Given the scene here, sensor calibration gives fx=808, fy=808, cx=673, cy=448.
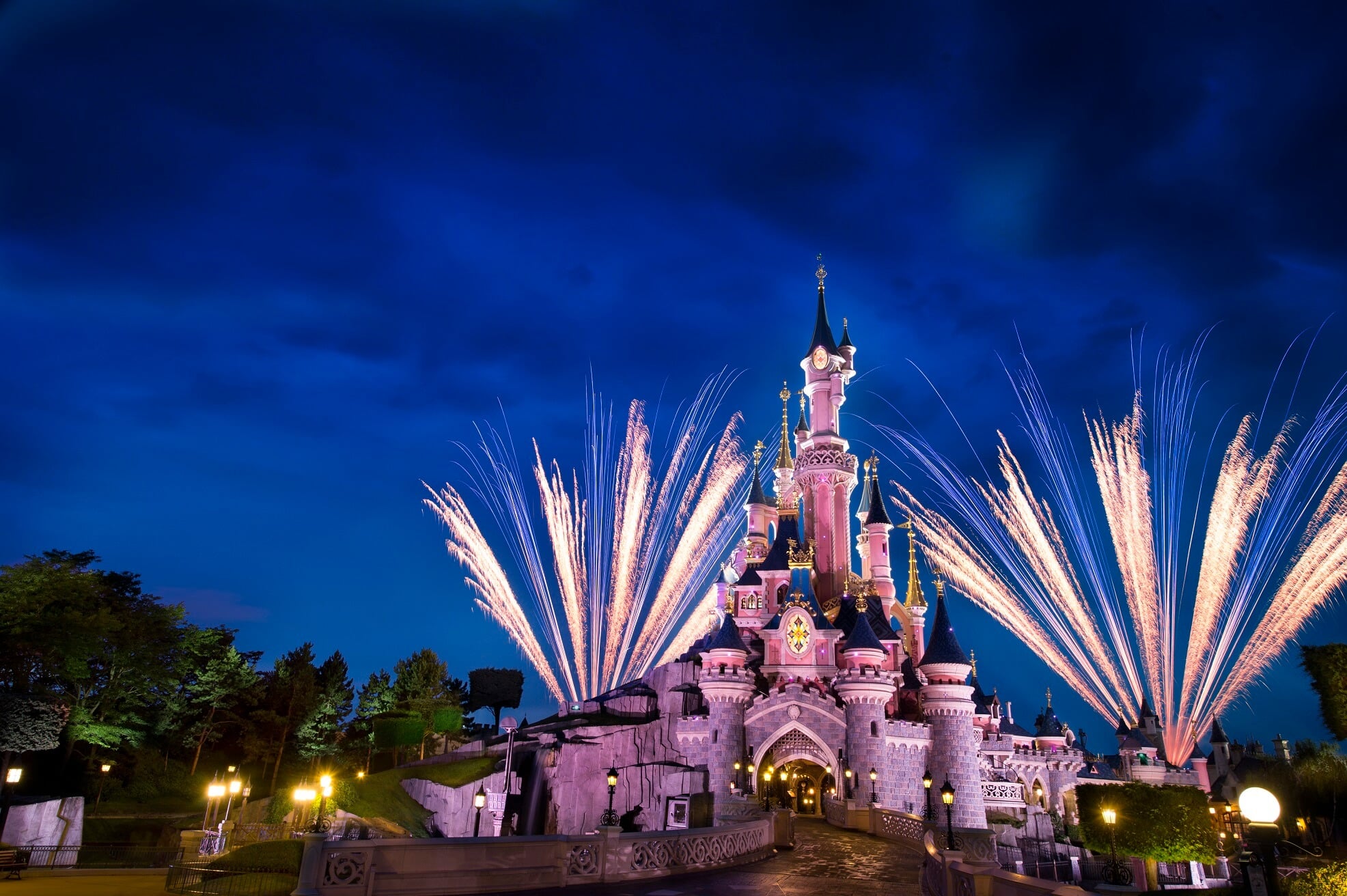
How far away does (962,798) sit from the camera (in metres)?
41.4

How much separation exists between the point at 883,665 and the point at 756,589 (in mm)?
10463

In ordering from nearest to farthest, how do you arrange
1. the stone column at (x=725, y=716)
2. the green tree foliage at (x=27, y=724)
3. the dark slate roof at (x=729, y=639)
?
the green tree foliage at (x=27, y=724)
the stone column at (x=725, y=716)
the dark slate roof at (x=729, y=639)

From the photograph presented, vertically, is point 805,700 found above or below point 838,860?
above

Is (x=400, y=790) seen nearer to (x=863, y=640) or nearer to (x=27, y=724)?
(x=27, y=724)

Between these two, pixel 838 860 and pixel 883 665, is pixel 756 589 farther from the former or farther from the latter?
pixel 838 860

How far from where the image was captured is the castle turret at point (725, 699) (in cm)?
4334

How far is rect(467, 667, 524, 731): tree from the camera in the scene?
72.9m

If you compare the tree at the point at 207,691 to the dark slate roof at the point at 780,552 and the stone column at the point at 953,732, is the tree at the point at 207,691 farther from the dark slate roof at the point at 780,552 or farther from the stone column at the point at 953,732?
the stone column at the point at 953,732

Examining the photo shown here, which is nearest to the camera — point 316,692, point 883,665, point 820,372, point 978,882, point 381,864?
point 978,882

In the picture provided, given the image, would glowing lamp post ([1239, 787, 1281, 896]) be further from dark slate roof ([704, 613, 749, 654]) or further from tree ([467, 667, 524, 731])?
tree ([467, 667, 524, 731])

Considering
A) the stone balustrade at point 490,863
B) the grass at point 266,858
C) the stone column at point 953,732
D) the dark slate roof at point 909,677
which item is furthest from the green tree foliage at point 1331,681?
the dark slate roof at point 909,677

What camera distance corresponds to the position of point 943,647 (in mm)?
44594

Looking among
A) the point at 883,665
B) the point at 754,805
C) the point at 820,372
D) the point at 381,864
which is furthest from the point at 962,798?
the point at 381,864

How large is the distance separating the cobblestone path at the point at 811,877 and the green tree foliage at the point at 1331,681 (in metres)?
11.8
